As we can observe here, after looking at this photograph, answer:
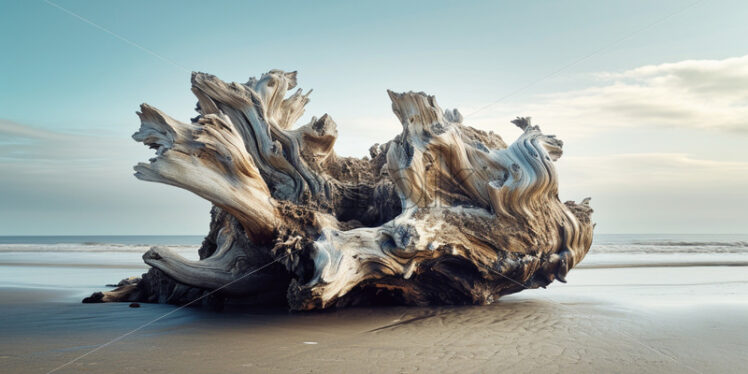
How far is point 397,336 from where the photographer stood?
182 inches

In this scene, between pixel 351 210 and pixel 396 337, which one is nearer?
pixel 396 337

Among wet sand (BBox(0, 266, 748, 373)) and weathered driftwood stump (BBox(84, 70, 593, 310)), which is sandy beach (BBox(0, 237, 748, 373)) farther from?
weathered driftwood stump (BBox(84, 70, 593, 310))

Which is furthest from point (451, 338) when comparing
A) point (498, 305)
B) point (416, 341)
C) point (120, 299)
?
point (120, 299)

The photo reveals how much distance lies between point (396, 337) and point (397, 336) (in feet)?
0.15

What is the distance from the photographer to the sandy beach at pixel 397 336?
3695mm

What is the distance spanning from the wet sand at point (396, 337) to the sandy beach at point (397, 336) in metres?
0.01

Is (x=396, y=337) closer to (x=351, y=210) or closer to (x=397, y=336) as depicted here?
(x=397, y=336)

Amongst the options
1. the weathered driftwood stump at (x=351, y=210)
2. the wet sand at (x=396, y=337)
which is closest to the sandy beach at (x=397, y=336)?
the wet sand at (x=396, y=337)

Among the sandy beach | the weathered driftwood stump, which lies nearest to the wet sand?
the sandy beach

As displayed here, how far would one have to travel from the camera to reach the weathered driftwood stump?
541cm

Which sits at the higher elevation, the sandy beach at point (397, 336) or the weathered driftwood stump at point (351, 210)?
the weathered driftwood stump at point (351, 210)

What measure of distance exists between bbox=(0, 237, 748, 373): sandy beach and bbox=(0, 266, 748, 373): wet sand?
1 cm

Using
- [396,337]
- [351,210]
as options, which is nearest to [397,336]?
[396,337]

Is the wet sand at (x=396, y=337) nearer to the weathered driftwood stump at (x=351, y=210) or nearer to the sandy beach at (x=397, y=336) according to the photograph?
the sandy beach at (x=397, y=336)
